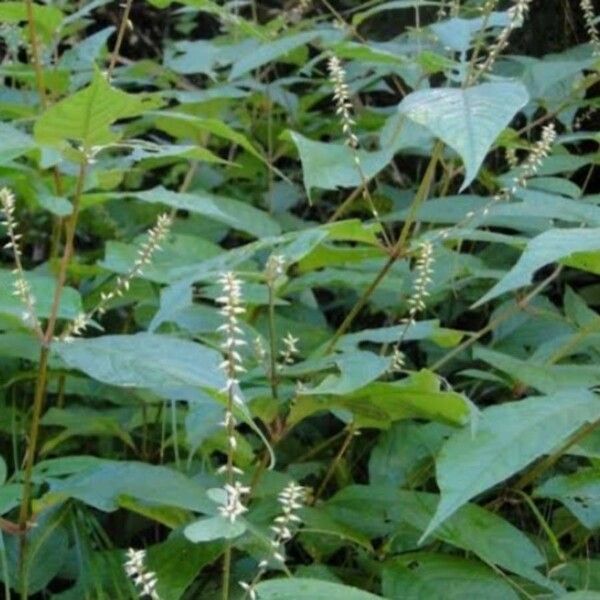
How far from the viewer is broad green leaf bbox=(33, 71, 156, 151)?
106 centimetres

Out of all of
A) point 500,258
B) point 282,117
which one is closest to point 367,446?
point 500,258

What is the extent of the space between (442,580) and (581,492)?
173mm

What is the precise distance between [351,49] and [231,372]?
2.07ft

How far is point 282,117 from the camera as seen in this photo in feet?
8.95

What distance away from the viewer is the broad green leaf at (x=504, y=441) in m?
1.03

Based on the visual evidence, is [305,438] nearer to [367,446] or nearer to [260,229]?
[367,446]

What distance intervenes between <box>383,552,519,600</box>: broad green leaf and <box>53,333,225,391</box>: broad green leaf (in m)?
0.34

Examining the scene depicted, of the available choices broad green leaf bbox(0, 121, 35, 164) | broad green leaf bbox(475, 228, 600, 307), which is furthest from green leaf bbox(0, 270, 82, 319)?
broad green leaf bbox(475, 228, 600, 307)

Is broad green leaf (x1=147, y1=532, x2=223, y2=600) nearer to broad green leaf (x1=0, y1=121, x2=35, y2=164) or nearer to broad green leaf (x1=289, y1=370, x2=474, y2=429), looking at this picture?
broad green leaf (x1=289, y1=370, x2=474, y2=429)

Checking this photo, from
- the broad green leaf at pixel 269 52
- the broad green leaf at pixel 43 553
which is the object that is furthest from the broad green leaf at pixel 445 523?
the broad green leaf at pixel 269 52

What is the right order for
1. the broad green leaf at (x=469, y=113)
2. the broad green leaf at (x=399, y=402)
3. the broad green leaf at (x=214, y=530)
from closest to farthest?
the broad green leaf at (x=214, y=530), the broad green leaf at (x=469, y=113), the broad green leaf at (x=399, y=402)

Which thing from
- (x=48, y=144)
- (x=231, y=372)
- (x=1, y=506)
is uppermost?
(x=48, y=144)

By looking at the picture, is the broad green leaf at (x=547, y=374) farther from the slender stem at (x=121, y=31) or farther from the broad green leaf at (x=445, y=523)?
the slender stem at (x=121, y=31)

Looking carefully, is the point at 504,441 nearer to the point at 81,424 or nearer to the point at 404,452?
the point at 404,452
